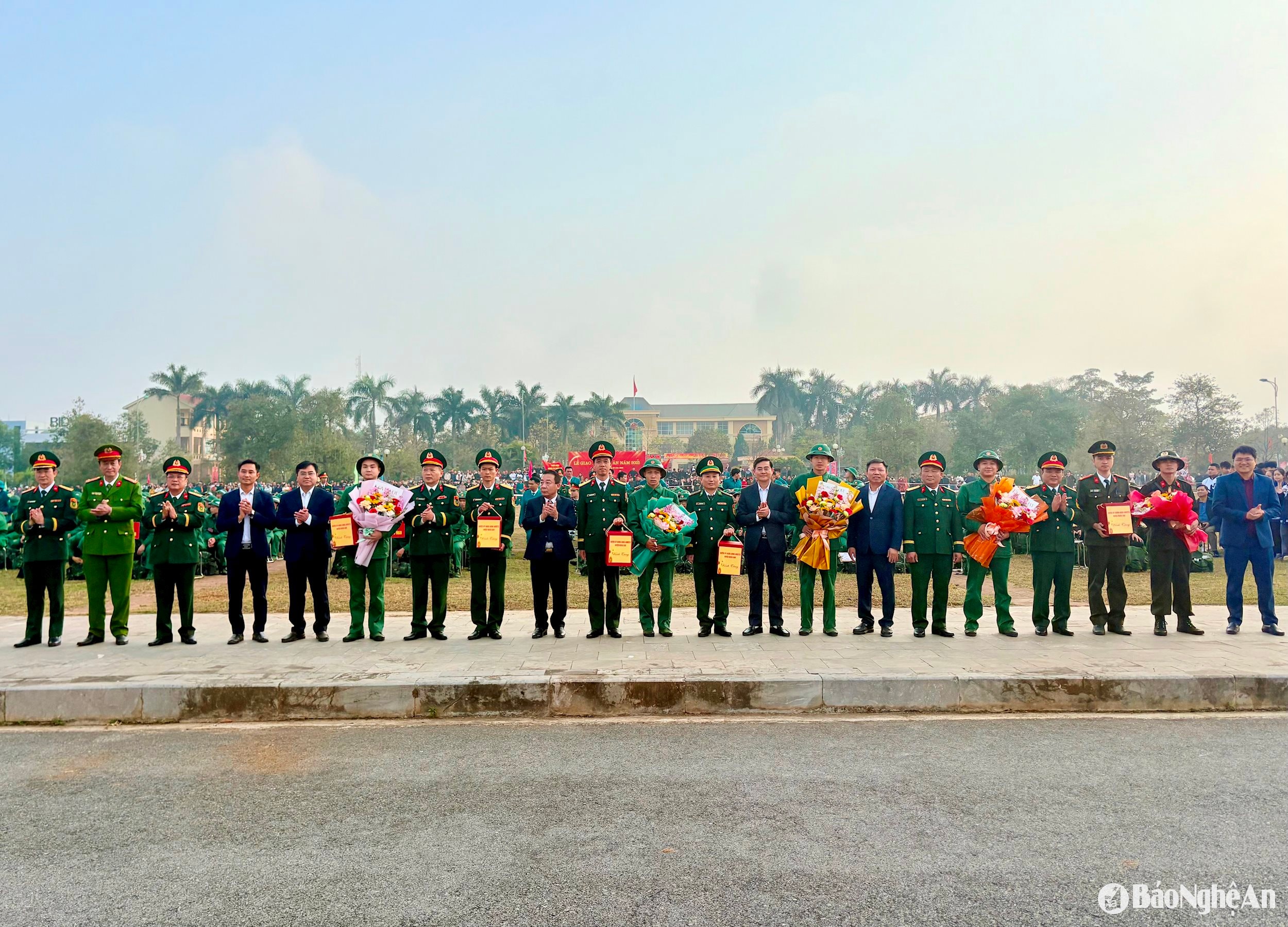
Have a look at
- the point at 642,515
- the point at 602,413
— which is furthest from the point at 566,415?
the point at 642,515

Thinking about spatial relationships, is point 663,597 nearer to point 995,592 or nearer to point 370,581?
point 370,581

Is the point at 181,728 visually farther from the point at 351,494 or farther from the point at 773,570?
the point at 773,570

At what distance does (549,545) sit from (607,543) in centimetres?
65

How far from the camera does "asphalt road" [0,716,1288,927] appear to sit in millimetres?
3938

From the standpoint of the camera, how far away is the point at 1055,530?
1031 cm

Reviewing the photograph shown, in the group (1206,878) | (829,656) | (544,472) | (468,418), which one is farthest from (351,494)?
(468,418)

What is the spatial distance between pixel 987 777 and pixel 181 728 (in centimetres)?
604

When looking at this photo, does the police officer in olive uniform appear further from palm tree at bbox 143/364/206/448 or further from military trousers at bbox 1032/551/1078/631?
palm tree at bbox 143/364/206/448

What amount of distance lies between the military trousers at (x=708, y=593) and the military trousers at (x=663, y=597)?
1.09 ft

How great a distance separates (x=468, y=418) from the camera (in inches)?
4003

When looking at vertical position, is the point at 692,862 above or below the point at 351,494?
below

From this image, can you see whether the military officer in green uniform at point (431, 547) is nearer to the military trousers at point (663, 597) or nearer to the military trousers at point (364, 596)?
the military trousers at point (364, 596)

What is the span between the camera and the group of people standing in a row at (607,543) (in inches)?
393

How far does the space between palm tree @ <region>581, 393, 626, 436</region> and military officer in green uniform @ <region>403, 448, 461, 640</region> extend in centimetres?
9290
